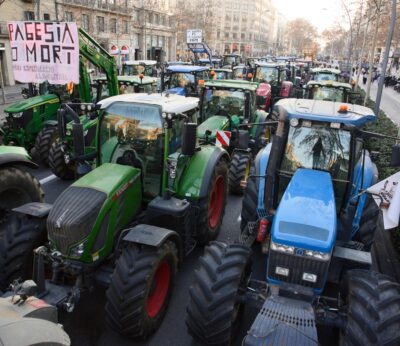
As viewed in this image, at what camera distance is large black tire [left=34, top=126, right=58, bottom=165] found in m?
8.82

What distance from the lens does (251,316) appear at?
4445 mm

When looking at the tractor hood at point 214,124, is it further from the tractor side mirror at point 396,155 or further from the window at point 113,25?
the window at point 113,25

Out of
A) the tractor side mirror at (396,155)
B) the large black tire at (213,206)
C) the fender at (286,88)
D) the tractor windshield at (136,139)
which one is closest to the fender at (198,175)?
the large black tire at (213,206)

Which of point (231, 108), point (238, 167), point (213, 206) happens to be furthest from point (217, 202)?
point (231, 108)

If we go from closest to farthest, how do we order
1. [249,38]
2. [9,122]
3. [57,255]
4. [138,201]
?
1. [57,255]
2. [138,201]
3. [9,122]
4. [249,38]

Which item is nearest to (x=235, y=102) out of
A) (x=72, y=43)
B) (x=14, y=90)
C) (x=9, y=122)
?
(x=72, y=43)

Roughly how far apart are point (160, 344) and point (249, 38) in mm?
102934

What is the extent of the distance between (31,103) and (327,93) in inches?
345

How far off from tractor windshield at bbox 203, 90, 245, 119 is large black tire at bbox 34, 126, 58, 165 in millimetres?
3678

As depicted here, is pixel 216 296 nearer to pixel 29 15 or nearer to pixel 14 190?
pixel 14 190

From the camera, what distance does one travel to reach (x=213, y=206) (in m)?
6.30

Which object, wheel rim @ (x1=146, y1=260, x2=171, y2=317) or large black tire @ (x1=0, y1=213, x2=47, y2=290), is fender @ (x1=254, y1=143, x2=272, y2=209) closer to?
wheel rim @ (x1=146, y1=260, x2=171, y2=317)

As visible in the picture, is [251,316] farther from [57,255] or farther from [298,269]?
[57,255]

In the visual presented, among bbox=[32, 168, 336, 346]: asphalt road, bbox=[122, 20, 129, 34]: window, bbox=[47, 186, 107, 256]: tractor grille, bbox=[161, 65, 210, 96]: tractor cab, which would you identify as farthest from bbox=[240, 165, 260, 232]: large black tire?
bbox=[122, 20, 129, 34]: window
